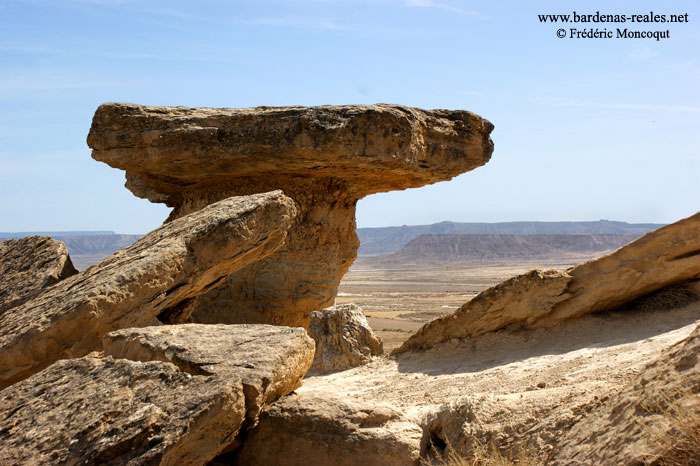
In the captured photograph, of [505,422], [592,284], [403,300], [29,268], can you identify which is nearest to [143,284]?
[29,268]

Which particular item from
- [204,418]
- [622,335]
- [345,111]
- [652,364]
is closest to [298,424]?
[204,418]

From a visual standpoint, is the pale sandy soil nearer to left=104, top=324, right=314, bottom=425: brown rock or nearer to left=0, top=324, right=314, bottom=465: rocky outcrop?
left=104, top=324, right=314, bottom=425: brown rock

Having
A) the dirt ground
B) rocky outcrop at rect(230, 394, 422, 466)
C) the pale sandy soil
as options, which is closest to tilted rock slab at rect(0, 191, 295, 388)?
the pale sandy soil

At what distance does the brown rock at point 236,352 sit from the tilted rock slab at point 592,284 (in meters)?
3.46

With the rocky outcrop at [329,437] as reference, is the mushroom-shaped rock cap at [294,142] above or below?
above

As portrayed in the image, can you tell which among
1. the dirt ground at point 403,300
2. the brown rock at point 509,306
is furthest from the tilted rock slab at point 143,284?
the dirt ground at point 403,300

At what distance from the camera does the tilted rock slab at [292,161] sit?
8102 mm

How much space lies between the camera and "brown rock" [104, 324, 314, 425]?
4098mm

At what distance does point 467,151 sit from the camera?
905 cm

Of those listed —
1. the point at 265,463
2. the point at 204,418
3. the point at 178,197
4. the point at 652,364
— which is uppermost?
the point at 178,197

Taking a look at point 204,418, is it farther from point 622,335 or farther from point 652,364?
point 622,335

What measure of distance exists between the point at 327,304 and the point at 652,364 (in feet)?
20.6

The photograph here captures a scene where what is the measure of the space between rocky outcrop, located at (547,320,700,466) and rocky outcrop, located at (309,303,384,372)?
5421mm

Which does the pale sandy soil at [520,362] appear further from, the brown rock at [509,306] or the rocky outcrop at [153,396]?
the rocky outcrop at [153,396]
